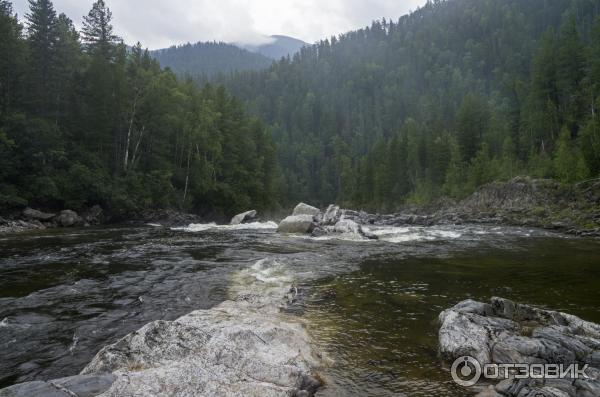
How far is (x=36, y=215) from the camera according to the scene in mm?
32094

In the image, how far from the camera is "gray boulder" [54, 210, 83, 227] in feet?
108

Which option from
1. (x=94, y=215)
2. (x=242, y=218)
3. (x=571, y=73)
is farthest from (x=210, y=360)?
(x=571, y=73)

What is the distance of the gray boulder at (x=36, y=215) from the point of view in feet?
104

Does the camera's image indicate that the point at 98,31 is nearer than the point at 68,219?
No

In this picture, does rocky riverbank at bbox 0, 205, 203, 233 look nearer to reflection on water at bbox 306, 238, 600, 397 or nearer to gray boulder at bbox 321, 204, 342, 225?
gray boulder at bbox 321, 204, 342, 225

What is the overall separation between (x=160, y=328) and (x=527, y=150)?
7592 cm

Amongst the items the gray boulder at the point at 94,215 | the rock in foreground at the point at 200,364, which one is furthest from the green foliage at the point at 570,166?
the gray boulder at the point at 94,215

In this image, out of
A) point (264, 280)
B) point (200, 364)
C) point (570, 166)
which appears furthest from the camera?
point (570, 166)

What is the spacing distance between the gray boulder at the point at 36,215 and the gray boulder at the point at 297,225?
794 inches

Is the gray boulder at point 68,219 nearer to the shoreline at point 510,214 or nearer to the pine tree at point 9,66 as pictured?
the shoreline at point 510,214

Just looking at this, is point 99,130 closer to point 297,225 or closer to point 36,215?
point 36,215

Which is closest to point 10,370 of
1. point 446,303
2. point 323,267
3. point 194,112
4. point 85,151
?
point 446,303

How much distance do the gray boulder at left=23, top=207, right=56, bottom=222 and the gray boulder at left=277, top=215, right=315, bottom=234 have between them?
2016 cm

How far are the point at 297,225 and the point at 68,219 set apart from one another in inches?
802
